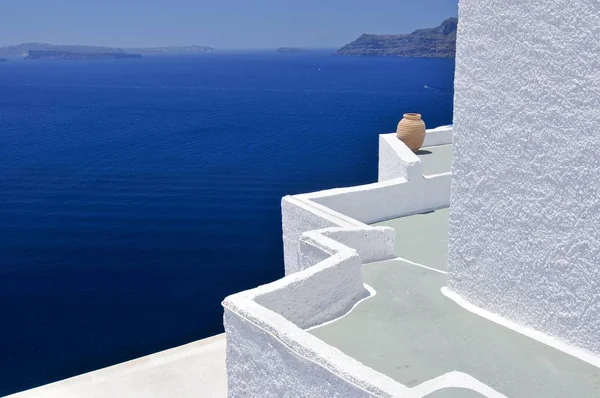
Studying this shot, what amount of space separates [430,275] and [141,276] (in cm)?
2066

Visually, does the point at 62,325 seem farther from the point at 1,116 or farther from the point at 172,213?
the point at 1,116

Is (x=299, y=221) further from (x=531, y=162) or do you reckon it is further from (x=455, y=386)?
(x=455, y=386)

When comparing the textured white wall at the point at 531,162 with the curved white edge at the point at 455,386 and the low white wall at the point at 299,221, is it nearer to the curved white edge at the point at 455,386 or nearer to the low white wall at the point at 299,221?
the curved white edge at the point at 455,386

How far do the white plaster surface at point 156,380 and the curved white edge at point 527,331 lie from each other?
258 inches

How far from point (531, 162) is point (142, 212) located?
32.2 metres

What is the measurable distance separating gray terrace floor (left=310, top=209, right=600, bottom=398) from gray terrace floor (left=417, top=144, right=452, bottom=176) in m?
6.06

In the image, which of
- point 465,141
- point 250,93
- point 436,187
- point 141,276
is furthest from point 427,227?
point 250,93

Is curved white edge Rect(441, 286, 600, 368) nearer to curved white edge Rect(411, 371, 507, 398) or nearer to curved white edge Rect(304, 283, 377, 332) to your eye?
curved white edge Rect(304, 283, 377, 332)

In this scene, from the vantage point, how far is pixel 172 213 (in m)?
37.5

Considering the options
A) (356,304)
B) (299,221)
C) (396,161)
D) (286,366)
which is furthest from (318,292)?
(396,161)

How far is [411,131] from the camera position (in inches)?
696

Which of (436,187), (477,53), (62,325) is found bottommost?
(62,325)

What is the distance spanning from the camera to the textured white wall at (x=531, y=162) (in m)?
7.04

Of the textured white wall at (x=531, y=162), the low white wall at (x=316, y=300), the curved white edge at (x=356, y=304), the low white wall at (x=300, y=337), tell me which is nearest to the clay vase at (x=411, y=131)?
the low white wall at (x=316, y=300)
